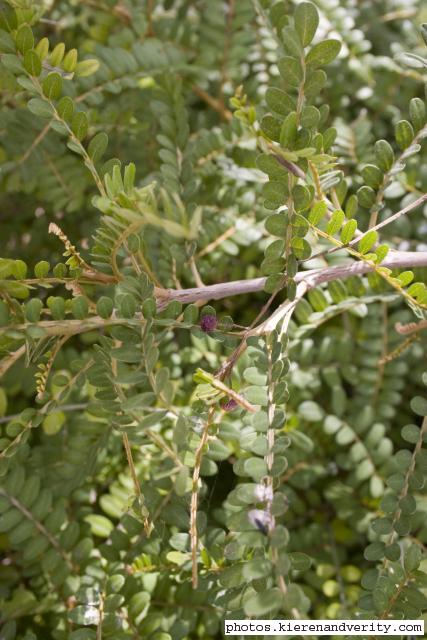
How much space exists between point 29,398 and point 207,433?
53 cm

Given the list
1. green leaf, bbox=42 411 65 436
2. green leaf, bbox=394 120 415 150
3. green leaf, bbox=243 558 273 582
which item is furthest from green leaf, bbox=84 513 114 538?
green leaf, bbox=394 120 415 150

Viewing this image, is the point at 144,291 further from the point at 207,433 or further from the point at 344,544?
the point at 344,544

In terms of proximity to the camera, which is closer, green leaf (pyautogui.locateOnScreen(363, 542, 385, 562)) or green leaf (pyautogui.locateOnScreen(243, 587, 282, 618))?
green leaf (pyautogui.locateOnScreen(243, 587, 282, 618))

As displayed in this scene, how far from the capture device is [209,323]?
722mm

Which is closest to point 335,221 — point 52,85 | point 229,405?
point 229,405

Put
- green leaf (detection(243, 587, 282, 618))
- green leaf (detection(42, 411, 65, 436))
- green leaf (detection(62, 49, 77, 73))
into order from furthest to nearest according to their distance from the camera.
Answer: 1. green leaf (detection(42, 411, 65, 436))
2. green leaf (detection(62, 49, 77, 73))
3. green leaf (detection(243, 587, 282, 618))

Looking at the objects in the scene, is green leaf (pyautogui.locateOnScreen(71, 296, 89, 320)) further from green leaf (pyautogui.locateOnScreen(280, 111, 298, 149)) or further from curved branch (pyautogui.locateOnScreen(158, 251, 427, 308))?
green leaf (pyautogui.locateOnScreen(280, 111, 298, 149))

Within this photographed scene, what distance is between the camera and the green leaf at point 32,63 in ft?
2.27

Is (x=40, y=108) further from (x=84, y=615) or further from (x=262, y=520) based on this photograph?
(x=84, y=615)

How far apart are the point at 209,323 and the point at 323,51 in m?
0.29

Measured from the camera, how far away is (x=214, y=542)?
2.70 feet

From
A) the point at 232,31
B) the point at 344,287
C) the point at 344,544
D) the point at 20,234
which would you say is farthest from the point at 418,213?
the point at 20,234

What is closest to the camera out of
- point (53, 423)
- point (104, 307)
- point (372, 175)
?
point (104, 307)

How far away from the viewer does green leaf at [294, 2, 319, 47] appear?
610 mm
